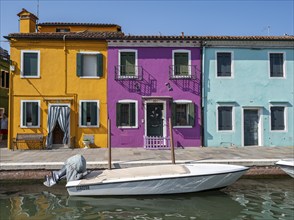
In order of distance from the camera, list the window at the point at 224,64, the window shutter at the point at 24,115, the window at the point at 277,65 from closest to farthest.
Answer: the window shutter at the point at 24,115, the window at the point at 224,64, the window at the point at 277,65

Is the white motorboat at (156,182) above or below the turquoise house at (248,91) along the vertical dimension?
below

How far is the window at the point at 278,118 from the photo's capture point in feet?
53.2

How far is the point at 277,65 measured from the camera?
16516 millimetres

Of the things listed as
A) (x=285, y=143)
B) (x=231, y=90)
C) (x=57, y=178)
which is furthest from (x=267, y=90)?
(x=57, y=178)

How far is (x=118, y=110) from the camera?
52.2 feet

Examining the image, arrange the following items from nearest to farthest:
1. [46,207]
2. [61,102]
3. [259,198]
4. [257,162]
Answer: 1. [46,207]
2. [259,198]
3. [257,162]
4. [61,102]

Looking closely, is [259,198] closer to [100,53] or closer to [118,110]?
[118,110]

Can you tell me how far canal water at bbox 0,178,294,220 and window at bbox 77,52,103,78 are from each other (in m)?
7.67

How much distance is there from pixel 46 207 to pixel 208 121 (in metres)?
10.2

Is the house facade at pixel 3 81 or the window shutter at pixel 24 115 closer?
the window shutter at pixel 24 115

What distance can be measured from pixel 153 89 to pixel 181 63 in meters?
2.07

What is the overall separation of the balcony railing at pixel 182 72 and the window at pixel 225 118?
7.60ft

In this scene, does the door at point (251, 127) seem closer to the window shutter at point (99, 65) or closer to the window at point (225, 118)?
the window at point (225, 118)

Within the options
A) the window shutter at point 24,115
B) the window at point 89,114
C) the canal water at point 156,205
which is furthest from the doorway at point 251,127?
the window shutter at point 24,115
